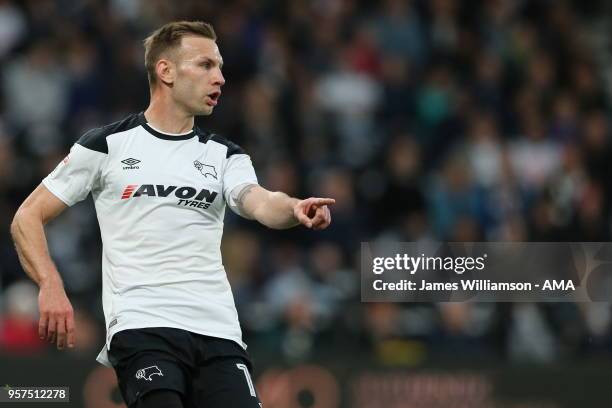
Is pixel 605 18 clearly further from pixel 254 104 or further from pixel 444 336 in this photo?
pixel 444 336

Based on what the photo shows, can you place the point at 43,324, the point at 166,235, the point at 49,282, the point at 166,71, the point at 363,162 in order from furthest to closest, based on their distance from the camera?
the point at 363,162 < the point at 166,71 < the point at 166,235 < the point at 49,282 < the point at 43,324

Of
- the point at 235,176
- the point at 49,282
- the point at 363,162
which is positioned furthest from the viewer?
the point at 363,162

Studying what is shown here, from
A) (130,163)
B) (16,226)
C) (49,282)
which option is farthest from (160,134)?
(49,282)

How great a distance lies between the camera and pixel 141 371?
5852mm

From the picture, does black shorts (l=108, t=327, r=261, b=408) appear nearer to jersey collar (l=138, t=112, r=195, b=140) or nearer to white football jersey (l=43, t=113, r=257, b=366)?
white football jersey (l=43, t=113, r=257, b=366)

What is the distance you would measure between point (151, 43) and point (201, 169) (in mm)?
781

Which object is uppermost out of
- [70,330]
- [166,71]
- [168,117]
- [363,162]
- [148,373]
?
[363,162]

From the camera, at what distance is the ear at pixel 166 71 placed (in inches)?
258

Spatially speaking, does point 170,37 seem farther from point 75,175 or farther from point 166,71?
point 75,175

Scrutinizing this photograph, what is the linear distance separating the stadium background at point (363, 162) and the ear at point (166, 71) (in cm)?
363

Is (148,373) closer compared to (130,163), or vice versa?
(148,373)

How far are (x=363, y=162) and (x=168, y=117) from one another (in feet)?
22.6

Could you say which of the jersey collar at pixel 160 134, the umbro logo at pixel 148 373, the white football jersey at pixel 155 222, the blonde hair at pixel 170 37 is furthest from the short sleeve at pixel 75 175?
the umbro logo at pixel 148 373

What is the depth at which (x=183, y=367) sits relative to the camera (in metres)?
5.97
